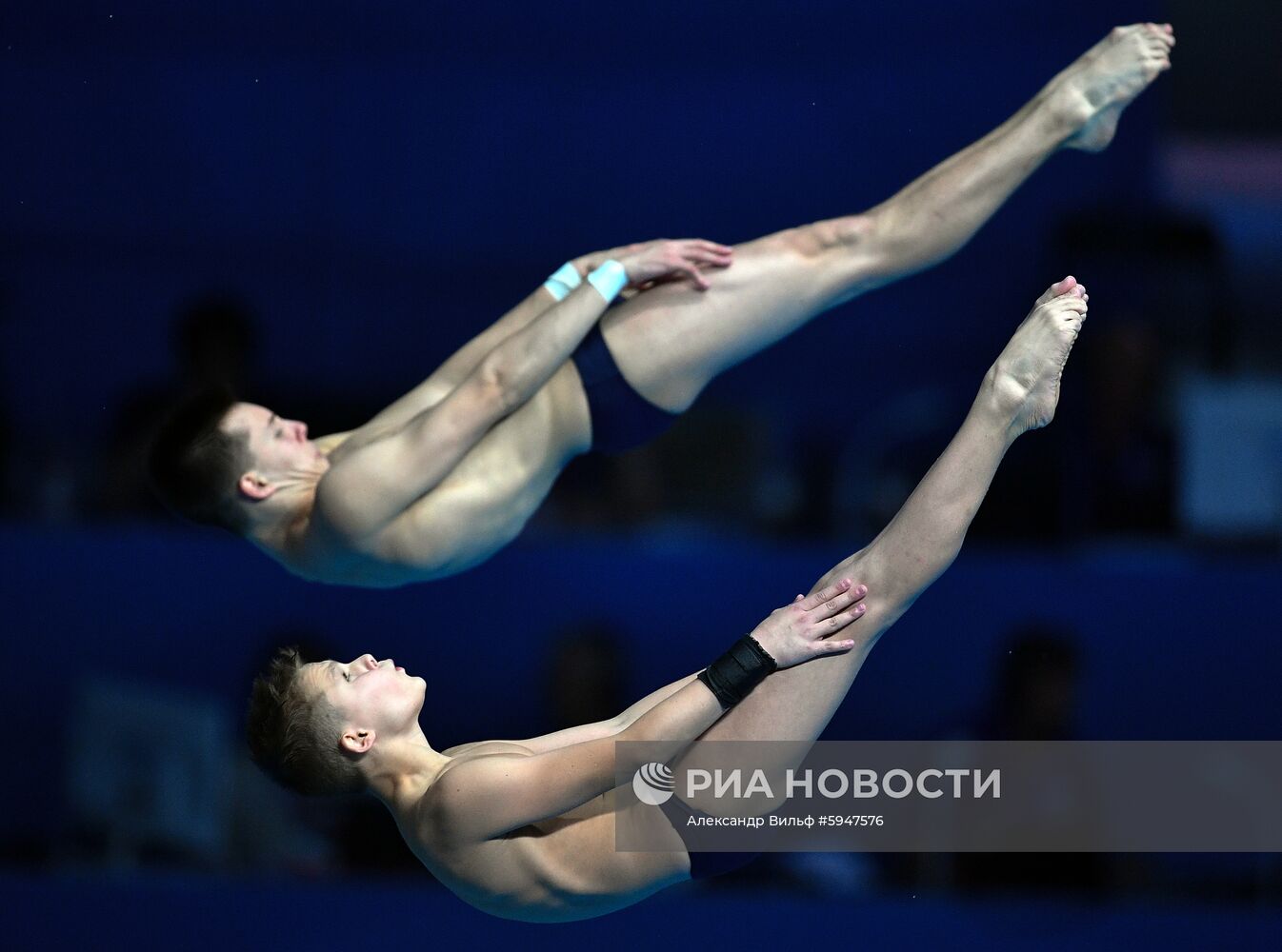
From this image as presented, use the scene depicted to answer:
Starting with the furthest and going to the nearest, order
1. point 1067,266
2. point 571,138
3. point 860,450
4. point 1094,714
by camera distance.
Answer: point 571,138 < point 860,450 < point 1067,266 < point 1094,714

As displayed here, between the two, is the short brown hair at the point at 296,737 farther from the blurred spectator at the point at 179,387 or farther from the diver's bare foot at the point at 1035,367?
the blurred spectator at the point at 179,387

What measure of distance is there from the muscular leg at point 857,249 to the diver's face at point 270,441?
2.40ft

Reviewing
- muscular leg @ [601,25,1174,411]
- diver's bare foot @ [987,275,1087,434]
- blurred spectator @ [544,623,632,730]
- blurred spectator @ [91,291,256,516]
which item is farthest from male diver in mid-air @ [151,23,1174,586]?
blurred spectator @ [91,291,256,516]

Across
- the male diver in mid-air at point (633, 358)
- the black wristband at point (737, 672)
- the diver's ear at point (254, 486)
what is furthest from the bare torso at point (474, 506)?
the black wristband at point (737, 672)

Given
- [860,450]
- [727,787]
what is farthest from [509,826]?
[860,450]

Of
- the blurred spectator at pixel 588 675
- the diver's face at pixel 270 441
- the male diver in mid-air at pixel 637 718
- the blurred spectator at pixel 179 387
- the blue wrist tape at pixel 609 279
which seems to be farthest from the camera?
the blurred spectator at pixel 179 387

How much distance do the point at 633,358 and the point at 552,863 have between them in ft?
3.64

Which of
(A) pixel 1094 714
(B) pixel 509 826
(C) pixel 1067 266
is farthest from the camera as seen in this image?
(C) pixel 1067 266

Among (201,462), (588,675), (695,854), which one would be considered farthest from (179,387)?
(695,854)

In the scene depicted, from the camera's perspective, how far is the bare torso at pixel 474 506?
3650 millimetres

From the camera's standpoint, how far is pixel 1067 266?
5.45 meters

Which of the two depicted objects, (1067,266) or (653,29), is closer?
(1067,266)

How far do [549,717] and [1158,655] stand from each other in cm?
185

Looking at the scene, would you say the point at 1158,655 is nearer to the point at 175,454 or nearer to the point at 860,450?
the point at 860,450
